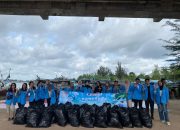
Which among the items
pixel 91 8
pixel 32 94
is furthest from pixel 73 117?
pixel 91 8

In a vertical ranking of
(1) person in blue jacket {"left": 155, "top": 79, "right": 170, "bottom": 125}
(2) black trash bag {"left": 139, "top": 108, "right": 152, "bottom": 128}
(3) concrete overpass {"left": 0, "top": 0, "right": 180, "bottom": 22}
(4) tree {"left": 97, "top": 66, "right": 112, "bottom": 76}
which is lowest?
(2) black trash bag {"left": 139, "top": 108, "right": 152, "bottom": 128}

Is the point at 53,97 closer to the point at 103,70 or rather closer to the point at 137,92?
the point at 137,92

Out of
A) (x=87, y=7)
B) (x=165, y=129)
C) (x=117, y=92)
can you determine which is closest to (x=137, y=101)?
(x=117, y=92)

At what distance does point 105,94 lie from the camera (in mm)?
16547

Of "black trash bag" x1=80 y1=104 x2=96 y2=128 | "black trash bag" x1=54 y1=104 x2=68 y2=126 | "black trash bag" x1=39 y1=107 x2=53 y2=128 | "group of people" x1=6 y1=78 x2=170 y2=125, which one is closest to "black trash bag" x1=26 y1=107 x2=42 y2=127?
"black trash bag" x1=39 y1=107 x2=53 y2=128

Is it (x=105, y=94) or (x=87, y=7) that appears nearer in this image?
(x=87, y=7)

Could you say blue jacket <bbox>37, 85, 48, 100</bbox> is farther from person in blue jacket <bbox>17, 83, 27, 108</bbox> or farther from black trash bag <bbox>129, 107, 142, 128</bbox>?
black trash bag <bbox>129, 107, 142, 128</bbox>

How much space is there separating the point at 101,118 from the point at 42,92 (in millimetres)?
3792

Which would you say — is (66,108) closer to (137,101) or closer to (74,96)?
(74,96)

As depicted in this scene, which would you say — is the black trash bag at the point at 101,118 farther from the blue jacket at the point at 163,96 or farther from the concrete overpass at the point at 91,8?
the concrete overpass at the point at 91,8

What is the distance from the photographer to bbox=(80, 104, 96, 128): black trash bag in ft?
45.8

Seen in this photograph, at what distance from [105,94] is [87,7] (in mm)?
5217

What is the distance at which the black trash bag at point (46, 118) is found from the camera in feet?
45.6

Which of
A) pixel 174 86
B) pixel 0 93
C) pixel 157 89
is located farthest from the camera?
pixel 174 86
